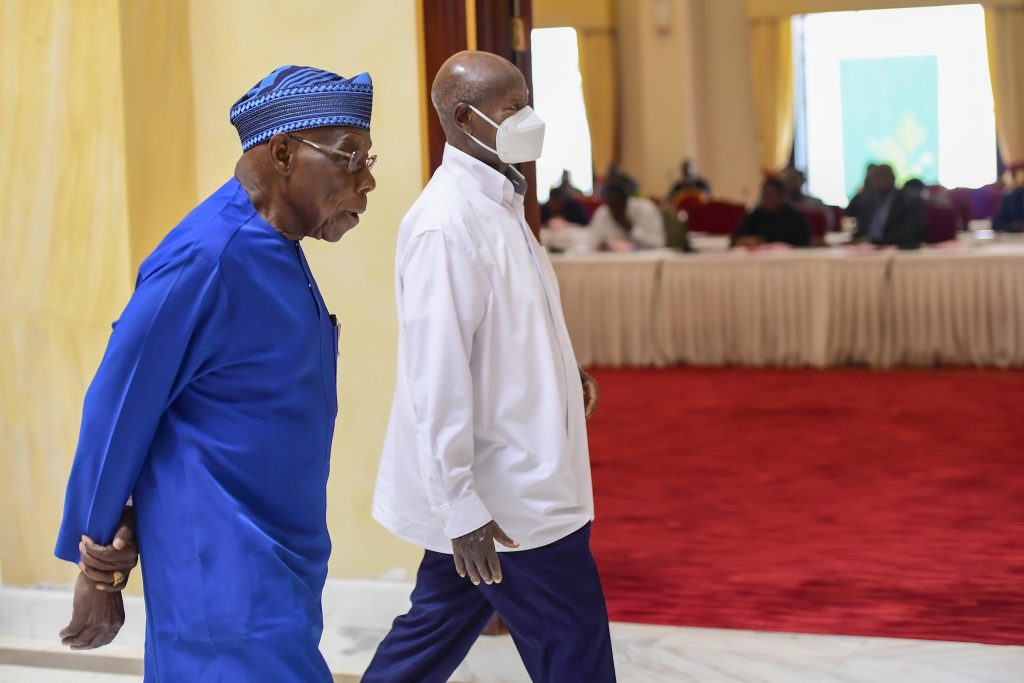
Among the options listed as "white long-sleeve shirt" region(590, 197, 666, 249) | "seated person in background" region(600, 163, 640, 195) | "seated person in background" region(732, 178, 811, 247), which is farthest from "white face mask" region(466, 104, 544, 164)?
"seated person in background" region(600, 163, 640, 195)

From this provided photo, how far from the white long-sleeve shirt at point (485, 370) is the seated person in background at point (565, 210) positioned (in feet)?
38.1

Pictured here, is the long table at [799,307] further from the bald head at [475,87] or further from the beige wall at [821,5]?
the beige wall at [821,5]

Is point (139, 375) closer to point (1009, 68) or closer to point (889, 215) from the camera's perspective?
point (889, 215)

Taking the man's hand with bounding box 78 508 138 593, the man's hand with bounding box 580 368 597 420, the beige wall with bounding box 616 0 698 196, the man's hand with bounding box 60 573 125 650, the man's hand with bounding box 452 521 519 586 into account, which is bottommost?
the man's hand with bounding box 452 521 519 586

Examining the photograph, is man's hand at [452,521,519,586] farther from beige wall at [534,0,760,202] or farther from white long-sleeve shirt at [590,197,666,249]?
beige wall at [534,0,760,202]

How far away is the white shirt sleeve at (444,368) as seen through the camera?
231 cm

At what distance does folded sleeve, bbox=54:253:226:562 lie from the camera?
1796mm

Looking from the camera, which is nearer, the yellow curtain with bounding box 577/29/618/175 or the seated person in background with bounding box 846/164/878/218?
the seated person in background with bounding box 846/164/878/218

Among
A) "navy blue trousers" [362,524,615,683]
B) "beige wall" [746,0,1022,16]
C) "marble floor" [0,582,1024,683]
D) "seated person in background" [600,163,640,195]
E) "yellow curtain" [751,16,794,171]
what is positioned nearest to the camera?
"navy blue trousers" [362,524,615,683]

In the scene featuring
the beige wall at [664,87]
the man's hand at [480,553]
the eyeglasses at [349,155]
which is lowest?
the man's hand at [480,553]

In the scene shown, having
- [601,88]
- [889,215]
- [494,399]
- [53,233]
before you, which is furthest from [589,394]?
[601,88]

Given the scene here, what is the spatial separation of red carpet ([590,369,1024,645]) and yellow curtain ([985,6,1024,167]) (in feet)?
32.4

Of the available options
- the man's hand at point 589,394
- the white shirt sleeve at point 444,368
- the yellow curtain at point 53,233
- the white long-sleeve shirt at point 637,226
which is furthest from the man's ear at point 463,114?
the white long-sleeve shirt at point 637,226

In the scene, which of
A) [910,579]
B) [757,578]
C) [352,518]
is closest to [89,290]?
[352,518]
